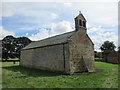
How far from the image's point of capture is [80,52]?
63.1 feet

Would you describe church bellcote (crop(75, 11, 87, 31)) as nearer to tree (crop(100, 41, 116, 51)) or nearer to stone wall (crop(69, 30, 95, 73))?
stone wall (crop(69, 30, 95, 73))

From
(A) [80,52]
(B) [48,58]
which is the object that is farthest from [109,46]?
(B) [48,58]

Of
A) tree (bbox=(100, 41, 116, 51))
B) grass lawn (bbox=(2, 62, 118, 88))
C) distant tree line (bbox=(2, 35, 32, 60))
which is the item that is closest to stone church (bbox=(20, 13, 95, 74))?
grass lawn (bbox=(2, 62, 118, 88))

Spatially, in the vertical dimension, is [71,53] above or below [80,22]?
below

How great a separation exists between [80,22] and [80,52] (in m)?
5.18

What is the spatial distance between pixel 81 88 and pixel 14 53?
55778 millimetres

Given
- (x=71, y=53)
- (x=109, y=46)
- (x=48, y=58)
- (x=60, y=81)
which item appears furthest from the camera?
(x=109, y=46)

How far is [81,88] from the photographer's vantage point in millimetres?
8953

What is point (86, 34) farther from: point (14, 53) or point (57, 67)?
point (14, 53)

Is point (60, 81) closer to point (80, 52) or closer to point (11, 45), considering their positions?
point (80, 52)

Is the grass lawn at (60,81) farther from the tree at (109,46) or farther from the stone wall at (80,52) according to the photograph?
the tree at (109,46)

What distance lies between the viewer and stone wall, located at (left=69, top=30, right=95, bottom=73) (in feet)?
58.4

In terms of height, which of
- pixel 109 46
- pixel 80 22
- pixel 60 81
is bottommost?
pixel 60 81

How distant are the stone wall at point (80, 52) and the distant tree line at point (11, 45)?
4546cm
